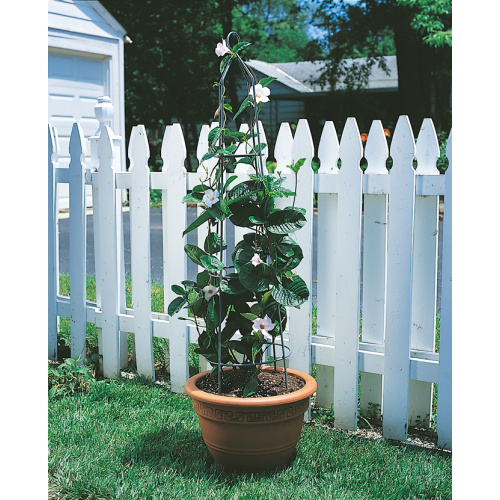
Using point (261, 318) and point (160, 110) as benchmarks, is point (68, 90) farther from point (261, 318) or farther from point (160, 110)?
point (261, 318)

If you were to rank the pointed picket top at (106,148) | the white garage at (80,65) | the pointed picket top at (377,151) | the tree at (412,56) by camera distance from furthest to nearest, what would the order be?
the tree at (412,56), the white garage at (80,65), the pointed picket top at (106,148), the pointed picket top at (377,151)

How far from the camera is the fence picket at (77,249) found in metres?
3.78

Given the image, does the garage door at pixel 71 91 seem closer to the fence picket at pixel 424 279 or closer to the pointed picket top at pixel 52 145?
the pointed picket top at pixel 52 145

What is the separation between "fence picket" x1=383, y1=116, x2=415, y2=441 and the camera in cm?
278

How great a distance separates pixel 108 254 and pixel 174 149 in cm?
79

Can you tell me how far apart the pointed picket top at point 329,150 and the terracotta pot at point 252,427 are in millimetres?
1102

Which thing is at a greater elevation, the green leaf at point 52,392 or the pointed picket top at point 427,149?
the pointed picket top at point 427,149

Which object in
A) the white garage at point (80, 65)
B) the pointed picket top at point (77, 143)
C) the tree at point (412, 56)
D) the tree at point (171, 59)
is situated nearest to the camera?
the pointed picket top at point (77, 143)

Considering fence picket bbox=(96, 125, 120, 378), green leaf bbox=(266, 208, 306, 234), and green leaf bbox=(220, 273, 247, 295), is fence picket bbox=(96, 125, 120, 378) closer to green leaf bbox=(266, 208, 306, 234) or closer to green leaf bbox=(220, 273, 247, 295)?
green leaf bbox=(220, 273, 247, 295)

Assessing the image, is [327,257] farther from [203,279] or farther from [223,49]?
[223,49]

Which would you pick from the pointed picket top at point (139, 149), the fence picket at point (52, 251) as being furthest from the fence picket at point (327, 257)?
the fence picket at point (52, 251)

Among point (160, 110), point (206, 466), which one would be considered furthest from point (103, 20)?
point (206, 466)

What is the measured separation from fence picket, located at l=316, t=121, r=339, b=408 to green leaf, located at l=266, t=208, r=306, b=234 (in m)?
0.58

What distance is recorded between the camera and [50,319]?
3951 millimetres
